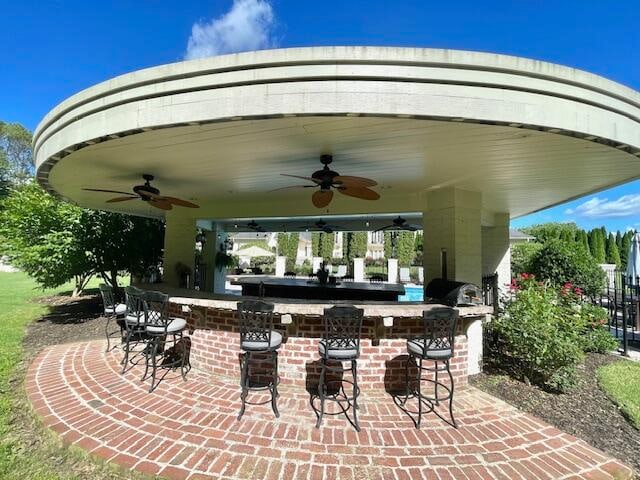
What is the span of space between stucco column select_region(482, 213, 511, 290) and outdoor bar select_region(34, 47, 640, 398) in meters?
2.66

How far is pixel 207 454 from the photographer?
118 inches

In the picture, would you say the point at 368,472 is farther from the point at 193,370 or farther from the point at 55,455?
the point at 193,370

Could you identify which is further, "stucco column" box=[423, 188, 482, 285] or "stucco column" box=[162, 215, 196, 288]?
"stucco column" box=[162, 215, 196, 288]

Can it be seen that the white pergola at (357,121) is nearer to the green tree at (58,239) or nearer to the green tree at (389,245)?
the green tree at (58,239)

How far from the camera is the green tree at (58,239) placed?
827 cm

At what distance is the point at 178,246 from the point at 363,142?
316 inches

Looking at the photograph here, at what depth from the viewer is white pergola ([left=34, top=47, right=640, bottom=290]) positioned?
2932 millimetres

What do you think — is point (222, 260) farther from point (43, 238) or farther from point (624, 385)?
point (624, 385)

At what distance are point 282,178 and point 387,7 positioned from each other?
3.71 metres

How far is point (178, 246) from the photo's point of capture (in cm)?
1003

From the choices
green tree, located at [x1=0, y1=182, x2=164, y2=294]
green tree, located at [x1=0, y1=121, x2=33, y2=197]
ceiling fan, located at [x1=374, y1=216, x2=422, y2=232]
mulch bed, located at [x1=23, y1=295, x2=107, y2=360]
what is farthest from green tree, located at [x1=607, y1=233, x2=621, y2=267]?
green tree, located at [x1=0, y1=121, x2=33, y2=197]

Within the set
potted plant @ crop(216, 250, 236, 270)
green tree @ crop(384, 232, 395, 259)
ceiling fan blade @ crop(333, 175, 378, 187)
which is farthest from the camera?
green tree @ crop(384, 232, 395, 259)

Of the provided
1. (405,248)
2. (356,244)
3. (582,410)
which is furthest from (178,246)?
(405,248)

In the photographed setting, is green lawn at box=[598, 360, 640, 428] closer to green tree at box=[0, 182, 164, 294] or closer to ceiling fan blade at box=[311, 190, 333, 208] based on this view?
ceiling fan blade at box=[311, 190, 333, 208]
